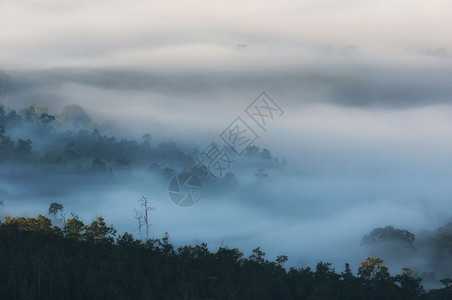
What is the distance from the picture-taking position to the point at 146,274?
62.3m

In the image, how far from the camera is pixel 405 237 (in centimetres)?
16538

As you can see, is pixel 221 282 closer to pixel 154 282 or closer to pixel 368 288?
pixel 154 282

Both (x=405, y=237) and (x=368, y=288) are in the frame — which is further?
(x=405, y=237)

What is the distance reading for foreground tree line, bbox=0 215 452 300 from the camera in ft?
187

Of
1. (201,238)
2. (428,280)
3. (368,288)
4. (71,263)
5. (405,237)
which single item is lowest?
(368,288)

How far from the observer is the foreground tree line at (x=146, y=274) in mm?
56906

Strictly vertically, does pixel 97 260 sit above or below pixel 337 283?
above

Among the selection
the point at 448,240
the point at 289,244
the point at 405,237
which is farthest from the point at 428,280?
the point at 289,244

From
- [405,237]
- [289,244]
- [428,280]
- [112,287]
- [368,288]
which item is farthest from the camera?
[289,244]

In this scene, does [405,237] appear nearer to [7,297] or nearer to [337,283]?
[337,283]

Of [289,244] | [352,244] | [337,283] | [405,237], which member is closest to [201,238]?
[289,244]

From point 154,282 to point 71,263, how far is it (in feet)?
21.6

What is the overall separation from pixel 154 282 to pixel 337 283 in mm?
15179

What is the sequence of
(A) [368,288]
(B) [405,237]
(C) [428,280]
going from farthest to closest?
(B) [405,237] < (C) [428,280] < (A) [368,288]
